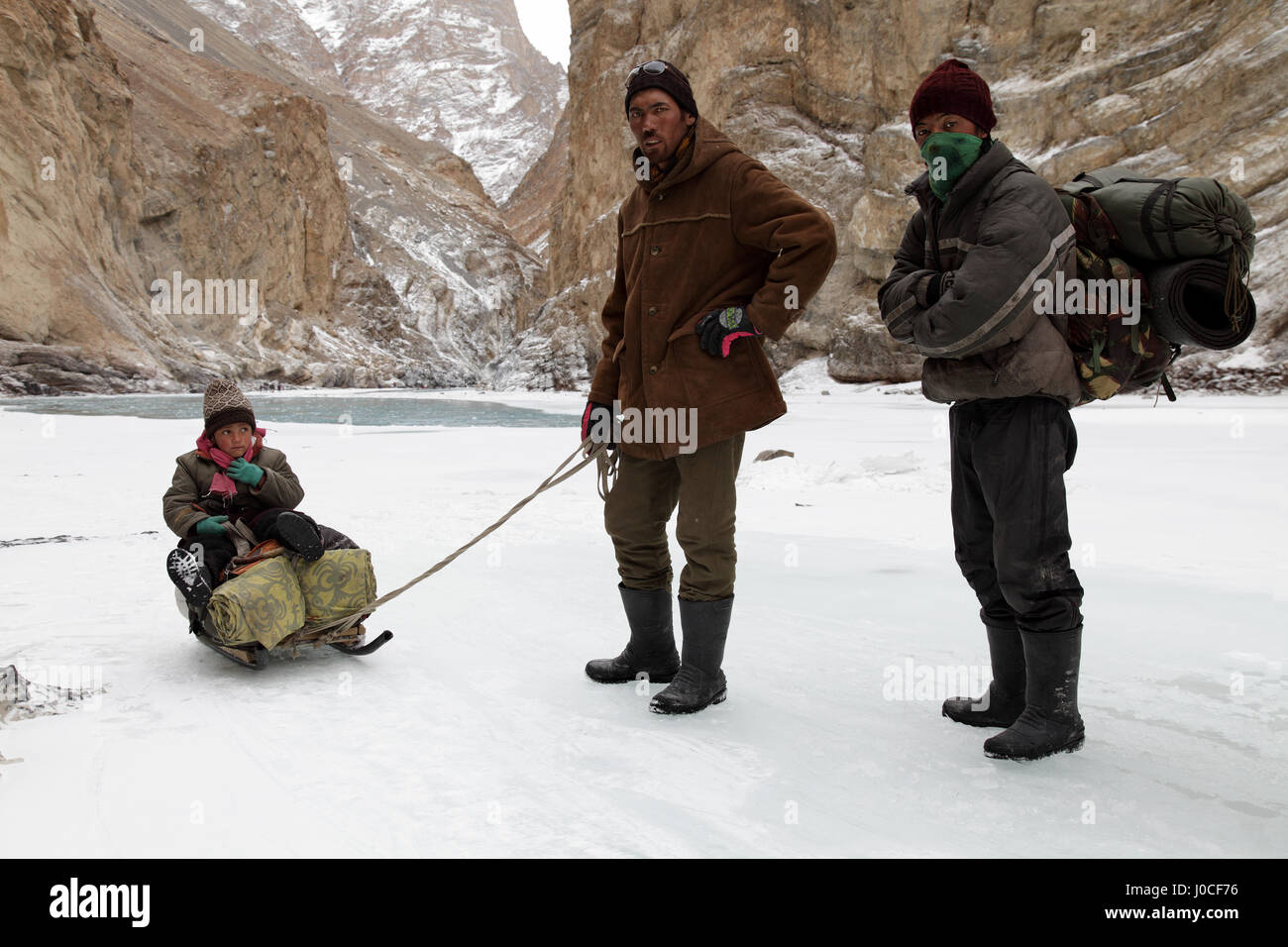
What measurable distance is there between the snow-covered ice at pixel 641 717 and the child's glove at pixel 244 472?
0.61m

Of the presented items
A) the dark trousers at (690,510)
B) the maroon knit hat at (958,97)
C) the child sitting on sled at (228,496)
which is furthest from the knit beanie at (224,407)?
the maroon knit hat at (958,97)

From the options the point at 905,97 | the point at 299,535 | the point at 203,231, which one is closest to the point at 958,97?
the point at 299,535

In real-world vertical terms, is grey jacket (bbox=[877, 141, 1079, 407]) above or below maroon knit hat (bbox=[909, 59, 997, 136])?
below

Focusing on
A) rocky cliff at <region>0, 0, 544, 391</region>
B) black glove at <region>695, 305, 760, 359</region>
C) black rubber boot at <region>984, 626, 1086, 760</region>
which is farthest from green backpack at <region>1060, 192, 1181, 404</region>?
rocky cliff at <region>0, 0, 544, 391</region>

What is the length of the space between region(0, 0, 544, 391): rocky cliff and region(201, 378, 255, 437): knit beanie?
31614 mm

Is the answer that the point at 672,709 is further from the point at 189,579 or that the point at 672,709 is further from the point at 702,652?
the point at 189,579

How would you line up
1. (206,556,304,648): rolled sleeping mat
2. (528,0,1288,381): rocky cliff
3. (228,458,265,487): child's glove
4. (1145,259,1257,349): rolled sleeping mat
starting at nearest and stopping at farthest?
(1145,259,1257,349): rolled sleeping mat → (206,556,304,648): rolled sleeping mat → (228,458,265,487): child's glove → (528,0,1288,381): rocky cliff

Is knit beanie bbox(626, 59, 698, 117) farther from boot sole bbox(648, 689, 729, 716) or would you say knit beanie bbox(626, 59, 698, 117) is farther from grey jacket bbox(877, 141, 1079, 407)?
boot sole bbox(648, 689, 729, 716)

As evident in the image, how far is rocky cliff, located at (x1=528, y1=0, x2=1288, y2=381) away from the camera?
21.8m

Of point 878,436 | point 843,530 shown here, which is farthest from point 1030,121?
point 843,530

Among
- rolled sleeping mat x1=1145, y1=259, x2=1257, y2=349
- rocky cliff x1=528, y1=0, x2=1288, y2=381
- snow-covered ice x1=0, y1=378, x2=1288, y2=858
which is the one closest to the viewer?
snow-covered ice x1=0, y1=378, x2=1288, y2=858

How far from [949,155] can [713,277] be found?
27.9 inches

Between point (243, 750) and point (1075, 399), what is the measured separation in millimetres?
2216
